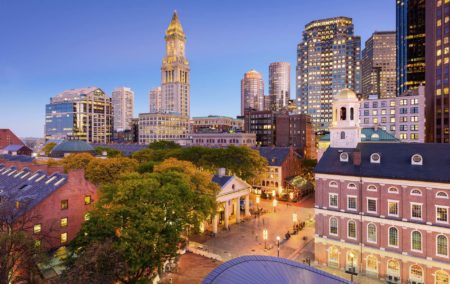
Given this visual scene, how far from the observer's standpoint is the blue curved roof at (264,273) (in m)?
18.5

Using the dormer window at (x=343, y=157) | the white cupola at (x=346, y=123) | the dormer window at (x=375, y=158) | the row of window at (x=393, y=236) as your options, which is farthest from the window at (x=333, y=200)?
the white cupola at (x=346, y=123)

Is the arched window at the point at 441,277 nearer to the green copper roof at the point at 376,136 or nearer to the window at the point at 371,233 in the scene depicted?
the window at the point at 371,233

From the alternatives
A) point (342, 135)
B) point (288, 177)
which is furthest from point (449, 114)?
point (342, 135)

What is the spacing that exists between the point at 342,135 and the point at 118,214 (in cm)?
3501

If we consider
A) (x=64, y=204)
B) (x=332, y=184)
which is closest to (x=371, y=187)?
(x=332, y=184)

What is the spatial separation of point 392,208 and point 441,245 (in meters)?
6.18

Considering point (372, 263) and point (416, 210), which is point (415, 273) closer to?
point (372, 263)

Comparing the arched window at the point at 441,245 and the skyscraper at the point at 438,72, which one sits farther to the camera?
the skyscraper at the point at 438,72

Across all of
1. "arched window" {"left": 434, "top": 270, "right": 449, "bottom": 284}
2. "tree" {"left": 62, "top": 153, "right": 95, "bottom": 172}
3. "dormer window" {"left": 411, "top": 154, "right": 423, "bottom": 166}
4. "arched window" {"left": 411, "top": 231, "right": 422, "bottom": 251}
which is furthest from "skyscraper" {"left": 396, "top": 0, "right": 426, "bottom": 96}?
"tree" {"left": 62, "top": 153, "right": 95, "bottom": 172}

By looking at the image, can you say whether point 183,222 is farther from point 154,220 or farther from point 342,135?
point 342,135

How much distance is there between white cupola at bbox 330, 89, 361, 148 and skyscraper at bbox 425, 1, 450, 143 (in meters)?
102

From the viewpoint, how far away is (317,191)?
144 ft

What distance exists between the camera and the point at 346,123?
155 feet

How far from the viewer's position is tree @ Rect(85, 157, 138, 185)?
187 ft
